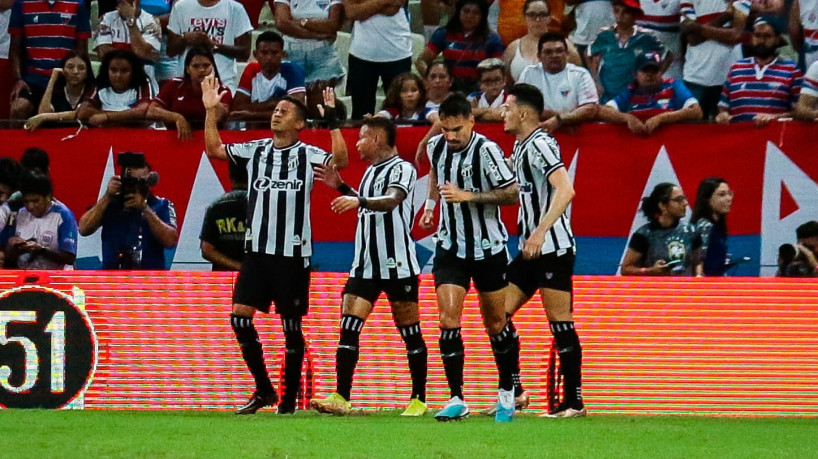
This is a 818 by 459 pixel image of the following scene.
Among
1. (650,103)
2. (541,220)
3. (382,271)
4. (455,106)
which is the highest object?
(650,103)

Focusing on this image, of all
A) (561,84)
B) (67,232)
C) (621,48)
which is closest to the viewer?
(67,232)

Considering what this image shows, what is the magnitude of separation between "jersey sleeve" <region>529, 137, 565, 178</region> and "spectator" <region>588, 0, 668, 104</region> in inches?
138

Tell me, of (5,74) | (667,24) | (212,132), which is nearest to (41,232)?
(212,132)

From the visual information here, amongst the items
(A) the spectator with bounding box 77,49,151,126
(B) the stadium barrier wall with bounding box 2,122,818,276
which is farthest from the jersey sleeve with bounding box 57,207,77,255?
(A) the spectator with bounding box 77,49,151,126

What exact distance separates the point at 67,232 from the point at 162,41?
3745 mm

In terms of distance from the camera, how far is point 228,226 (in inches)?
470

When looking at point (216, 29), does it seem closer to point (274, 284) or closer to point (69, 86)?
point (69, 86)

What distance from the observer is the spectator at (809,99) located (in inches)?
499

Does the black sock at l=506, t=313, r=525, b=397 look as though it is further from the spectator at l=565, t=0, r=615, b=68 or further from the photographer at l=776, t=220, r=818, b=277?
the spectator at l=565, t=0, r=615, b=68

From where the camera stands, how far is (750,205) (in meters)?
12.8

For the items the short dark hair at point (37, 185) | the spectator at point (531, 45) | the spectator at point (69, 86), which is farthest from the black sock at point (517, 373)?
the spectator at point (69, 86)

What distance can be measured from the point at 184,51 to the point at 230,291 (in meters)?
4.22

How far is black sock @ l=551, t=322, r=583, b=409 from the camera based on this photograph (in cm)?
1030

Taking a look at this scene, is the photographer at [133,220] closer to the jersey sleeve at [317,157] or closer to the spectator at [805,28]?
the jersey sleeve at [317,157]
